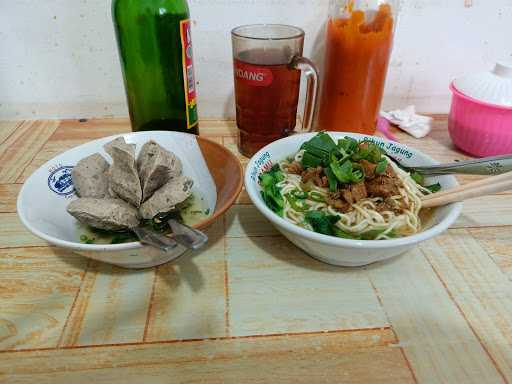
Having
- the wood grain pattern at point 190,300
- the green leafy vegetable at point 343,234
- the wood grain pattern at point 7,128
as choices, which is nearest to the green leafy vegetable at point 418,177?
the green leafy vegetable at point 343,234

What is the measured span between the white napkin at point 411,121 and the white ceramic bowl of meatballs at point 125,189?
28.5 inches

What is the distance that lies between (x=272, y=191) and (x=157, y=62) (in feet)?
1.67

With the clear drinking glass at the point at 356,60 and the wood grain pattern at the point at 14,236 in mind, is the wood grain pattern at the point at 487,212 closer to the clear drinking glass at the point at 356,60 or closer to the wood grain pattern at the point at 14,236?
the clear drinking glass at the point at 356,60

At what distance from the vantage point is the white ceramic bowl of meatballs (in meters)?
0.62

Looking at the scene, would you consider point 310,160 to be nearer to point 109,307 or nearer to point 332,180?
point 332,180

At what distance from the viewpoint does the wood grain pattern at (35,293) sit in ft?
1.81

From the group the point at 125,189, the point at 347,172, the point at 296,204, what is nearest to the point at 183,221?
the point at 125,189

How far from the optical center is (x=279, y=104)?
967 mm

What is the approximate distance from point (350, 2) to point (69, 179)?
0.85 m

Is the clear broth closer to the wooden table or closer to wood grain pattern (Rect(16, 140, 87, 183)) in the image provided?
the wooden table

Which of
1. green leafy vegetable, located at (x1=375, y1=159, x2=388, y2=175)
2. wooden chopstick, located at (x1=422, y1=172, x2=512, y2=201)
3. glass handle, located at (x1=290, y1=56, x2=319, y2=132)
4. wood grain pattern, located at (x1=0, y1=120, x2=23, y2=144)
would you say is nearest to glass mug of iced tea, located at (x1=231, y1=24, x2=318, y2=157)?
glass handle, located at (x1=290, y1=56, x2=319, y2=132)

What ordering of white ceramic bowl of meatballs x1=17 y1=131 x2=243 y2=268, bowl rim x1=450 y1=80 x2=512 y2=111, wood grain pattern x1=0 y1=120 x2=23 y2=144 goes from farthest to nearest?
wood grain pattern x1=0 y1=120 x2=23 y2=144 → bowl rim x1=450 y1=80 x2=512 y2=111 → white ceramic bowl of meatballs x1=17 y1=131 x2=243 y2=268

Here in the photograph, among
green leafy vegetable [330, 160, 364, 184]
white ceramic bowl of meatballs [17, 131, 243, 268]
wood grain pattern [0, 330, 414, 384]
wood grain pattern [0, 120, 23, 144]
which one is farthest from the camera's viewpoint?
wood grain pattern [0, 120, 23, 144]

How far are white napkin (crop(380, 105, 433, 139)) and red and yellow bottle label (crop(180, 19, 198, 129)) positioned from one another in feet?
2.30
